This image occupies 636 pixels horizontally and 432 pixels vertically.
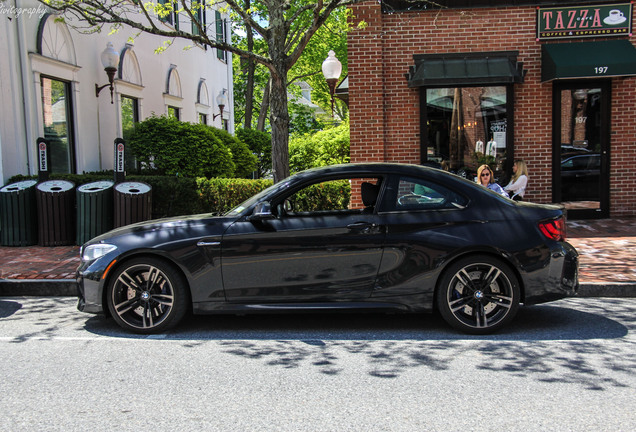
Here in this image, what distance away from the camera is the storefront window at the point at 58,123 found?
1252 centimetres

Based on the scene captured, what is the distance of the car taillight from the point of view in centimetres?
525

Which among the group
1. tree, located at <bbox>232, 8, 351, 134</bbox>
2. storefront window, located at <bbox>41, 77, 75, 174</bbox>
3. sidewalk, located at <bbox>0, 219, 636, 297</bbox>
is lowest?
sidewalk, located at <bbox>0, 219, 636, 297</bbox>

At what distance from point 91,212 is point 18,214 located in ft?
4.21

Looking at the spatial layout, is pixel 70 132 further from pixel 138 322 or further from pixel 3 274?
pixel 138 322

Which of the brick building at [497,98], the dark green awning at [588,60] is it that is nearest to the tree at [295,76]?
the brick building at [497,98]

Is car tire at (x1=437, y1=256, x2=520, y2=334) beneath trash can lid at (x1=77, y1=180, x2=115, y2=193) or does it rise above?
beneath

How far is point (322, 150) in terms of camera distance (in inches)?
527

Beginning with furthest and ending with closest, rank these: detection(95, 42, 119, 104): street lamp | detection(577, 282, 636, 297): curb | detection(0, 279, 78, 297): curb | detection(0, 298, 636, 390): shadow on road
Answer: detection(95, 42, 119, 104): street lamp < detection(0, 279, 78, 297): curb < detection(577, 282, 636, 297): curb < detection(0, 298, 636, 390): shadow on road

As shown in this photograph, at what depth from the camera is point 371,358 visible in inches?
183

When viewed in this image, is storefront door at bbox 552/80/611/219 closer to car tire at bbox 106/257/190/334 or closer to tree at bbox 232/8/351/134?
car tire at bbox 106/257/190/334

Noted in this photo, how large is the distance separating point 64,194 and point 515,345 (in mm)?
7588

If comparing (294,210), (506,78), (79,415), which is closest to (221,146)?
(506,78)

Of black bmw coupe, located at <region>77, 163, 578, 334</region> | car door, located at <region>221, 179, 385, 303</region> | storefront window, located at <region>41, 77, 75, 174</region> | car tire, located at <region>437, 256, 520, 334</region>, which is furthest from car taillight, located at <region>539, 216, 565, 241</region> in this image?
storefront window, located at <region>41, 77, 75, 174</region>

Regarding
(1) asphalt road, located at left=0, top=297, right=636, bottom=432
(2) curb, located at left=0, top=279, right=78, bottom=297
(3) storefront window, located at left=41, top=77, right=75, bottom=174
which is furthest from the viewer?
(3) storefront window, located at left=41, top=77, right=75, bottom=174
